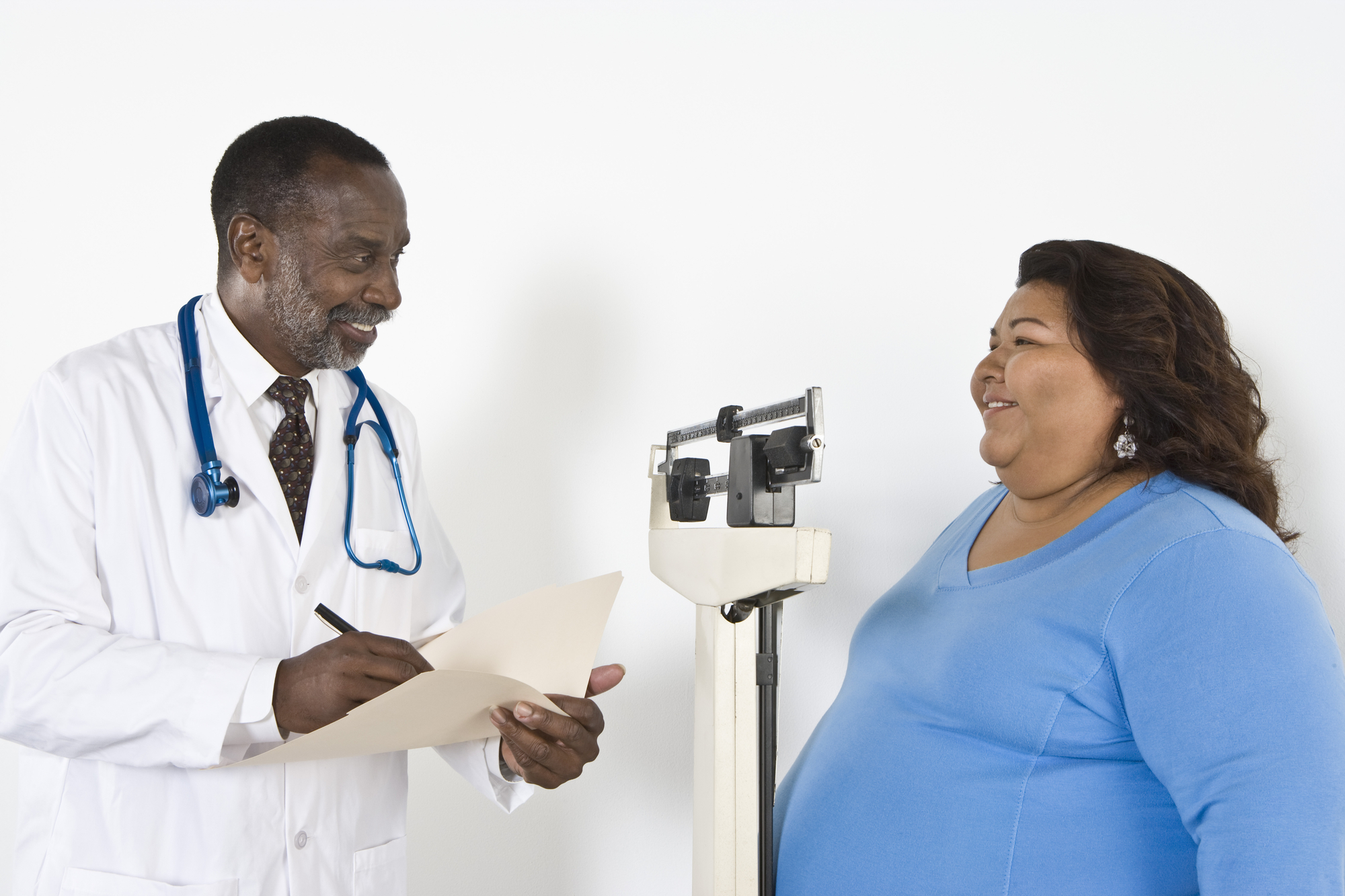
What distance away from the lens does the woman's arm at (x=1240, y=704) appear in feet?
3.11

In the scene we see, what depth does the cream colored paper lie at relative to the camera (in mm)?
1047

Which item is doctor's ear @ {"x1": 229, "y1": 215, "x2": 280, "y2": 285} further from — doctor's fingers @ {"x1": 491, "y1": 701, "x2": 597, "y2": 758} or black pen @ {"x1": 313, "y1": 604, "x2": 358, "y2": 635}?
doctor's fingers @ {"x1": 491, "y1": 701, "x2": 597, "y2": 758}

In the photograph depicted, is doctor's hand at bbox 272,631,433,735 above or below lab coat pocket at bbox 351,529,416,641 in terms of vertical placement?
below

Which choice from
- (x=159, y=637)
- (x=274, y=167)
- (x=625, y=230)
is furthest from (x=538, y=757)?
(x=625, y=230)

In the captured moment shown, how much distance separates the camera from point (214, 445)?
1288mm

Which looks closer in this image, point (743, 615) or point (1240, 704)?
point (1240, 704)

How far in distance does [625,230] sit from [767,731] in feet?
3.74

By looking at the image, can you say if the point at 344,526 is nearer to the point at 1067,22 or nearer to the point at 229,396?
the point at 229,396

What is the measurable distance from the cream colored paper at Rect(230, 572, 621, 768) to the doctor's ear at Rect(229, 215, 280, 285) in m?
0.59

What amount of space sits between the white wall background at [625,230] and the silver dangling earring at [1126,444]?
0.70m

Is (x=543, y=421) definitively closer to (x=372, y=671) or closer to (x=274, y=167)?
(x=274, y=167)

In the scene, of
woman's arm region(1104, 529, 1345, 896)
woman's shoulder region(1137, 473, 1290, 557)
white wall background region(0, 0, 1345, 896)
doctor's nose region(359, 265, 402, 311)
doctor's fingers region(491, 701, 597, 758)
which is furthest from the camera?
white wall background region(0, 0, 1345, 896)

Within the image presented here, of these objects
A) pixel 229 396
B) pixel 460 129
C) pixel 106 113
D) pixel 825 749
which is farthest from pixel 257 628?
pixel 106 113

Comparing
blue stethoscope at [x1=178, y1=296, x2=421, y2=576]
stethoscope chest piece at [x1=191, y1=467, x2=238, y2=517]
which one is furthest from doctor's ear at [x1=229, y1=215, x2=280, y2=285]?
stethoscope chest piece at [x1=191, y1=467, x2=238, y2=517]
